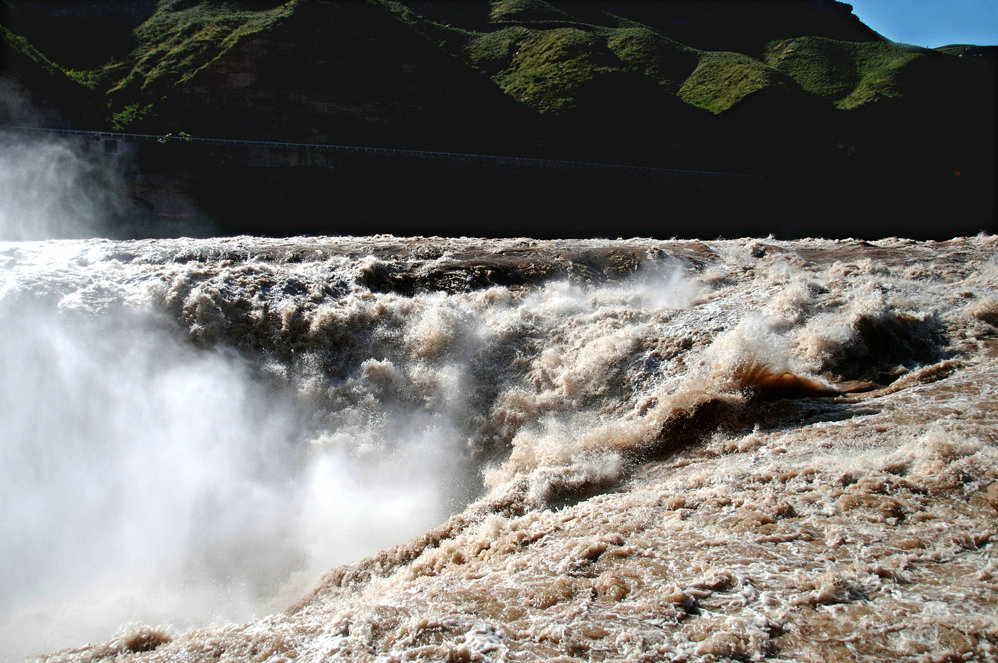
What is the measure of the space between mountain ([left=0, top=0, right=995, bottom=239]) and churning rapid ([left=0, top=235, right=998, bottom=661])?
23243 mm

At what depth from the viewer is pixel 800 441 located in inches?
250

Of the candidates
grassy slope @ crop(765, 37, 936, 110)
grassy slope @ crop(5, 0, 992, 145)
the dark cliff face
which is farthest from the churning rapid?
grassy slope @ crop(765, 37, 936, 110)

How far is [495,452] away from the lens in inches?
337

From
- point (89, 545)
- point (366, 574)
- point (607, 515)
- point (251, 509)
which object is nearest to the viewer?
point (607, 515)

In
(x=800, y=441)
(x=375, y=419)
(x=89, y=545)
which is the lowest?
(x=89, y=545)

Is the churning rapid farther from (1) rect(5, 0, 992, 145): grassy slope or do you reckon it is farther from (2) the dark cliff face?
(1) rect(5, 0, 992, 145): grassy slope

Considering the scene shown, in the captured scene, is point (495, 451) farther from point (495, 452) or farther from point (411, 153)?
point (411, 153)

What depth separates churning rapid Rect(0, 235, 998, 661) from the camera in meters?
4.17

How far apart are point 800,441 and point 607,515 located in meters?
2.21

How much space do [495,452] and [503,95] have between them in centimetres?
3478

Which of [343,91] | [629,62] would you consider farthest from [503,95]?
[629,62]

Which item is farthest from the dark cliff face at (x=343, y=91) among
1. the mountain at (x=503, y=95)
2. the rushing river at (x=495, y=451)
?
the rushing river at (x=495, y=451)

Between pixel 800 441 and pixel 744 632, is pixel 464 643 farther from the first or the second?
pixel 800 441

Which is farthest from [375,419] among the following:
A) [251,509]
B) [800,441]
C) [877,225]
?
[877,225]
